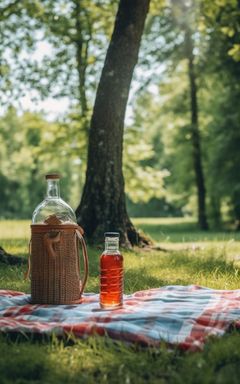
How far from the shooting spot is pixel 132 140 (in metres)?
23.1

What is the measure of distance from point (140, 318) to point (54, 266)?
94 centimetres

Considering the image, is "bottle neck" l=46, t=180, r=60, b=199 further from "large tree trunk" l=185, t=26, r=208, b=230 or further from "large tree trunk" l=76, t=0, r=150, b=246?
"large tree trunk" l=185, t=26, r=208, b=230

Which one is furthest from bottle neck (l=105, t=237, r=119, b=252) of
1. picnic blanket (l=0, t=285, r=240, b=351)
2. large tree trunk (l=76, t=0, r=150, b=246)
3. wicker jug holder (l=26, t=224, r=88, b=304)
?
large tree trunk (l=76, t=0, r=150, b=246)

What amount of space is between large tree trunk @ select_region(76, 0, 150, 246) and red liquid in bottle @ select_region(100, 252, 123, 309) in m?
4.33

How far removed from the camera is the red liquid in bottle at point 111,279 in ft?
13.4

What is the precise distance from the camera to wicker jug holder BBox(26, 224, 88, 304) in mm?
4297

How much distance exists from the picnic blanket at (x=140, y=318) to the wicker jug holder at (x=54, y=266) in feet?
0.39

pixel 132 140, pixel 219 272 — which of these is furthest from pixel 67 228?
pixel 132 140

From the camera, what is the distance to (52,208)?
4.46 m

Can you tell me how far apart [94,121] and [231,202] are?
55.7 feet

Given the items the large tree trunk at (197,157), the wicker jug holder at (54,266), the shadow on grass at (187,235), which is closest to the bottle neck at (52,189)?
the wicker jug holder at (54,266)

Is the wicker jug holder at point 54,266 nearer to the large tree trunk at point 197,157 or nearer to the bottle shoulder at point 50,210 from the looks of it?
the bottle shoulder at point 50,210

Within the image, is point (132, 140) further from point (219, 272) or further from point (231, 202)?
point (219, 272)

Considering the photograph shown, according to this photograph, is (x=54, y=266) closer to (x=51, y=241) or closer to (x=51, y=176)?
(x=51, y=241)
